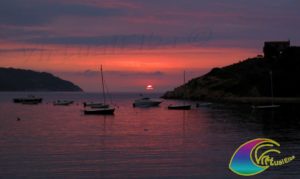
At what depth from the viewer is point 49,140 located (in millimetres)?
50594

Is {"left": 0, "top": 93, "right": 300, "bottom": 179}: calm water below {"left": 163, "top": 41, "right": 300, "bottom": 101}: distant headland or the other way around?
below

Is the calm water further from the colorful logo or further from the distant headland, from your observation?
the distant headland

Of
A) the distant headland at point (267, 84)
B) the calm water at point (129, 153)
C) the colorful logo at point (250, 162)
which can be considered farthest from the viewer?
the distant headland at point (267, 84)

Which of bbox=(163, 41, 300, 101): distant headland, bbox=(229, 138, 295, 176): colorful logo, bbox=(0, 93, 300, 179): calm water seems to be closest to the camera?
bbox=(229, 138, 295, 176): colorful logo

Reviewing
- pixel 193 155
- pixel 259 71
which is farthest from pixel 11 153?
pixel 259 71

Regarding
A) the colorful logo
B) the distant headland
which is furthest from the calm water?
the distant headland

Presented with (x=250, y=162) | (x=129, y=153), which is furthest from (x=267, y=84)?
(x=250, y=162)

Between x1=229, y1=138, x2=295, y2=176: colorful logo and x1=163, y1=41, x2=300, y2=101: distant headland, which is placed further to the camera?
x1=163, y1=41, x2=300, y2=101: distant headland

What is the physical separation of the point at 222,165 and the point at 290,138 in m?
19.1

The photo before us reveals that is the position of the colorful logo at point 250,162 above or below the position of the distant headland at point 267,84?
below

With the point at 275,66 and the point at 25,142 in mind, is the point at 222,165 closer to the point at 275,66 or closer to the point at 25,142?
the point at 25,142

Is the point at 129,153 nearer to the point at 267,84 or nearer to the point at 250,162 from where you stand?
the point at 250,162

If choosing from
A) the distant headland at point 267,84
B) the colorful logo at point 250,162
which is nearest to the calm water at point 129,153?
the colorful logo at point 250,162

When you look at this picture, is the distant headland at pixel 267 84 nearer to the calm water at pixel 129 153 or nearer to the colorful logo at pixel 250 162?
the calm water at pixel 129 153
